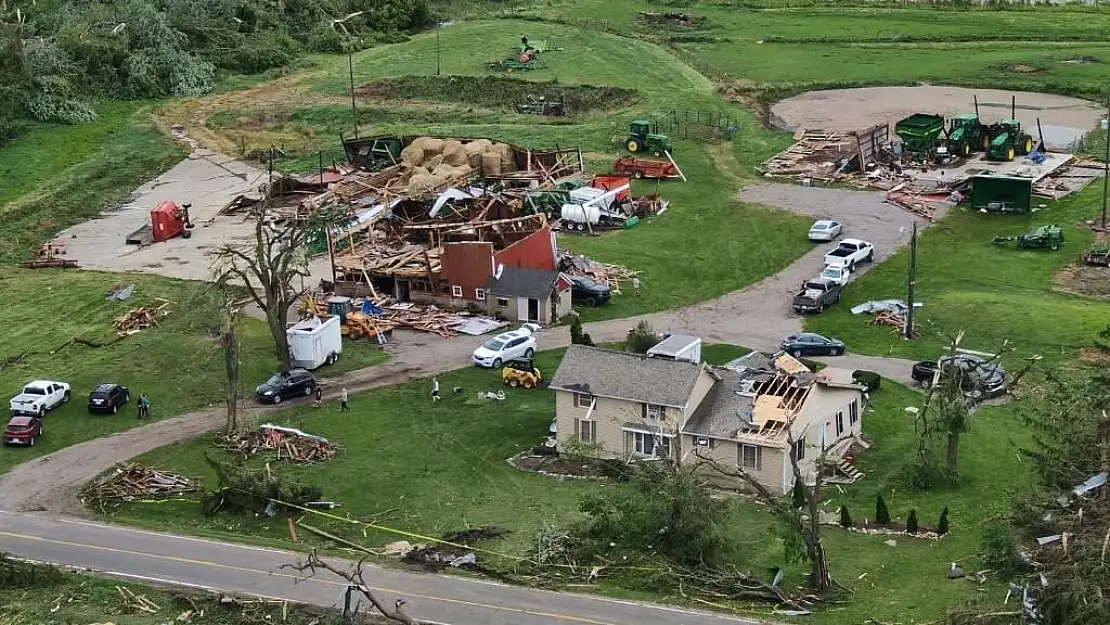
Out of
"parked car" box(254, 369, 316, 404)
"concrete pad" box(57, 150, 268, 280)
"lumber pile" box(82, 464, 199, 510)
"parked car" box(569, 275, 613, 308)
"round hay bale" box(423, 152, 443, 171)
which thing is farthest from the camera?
"round hay bale" box(423, 152, 443, 171)

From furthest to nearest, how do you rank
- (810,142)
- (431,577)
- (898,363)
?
(810,142)
(898,363)
(431,577)

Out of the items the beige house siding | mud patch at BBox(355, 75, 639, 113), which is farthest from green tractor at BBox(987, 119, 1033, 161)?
the beige house siding

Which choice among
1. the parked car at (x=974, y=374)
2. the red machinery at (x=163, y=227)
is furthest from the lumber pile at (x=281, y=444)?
the red machinery at (x=163, y=227)

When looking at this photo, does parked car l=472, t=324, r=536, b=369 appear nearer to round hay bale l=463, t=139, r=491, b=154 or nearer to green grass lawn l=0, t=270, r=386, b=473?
green grass lawn l=0, t=270, r=386, b=473

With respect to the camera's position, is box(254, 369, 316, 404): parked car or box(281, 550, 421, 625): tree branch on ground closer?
box(281, 550, 421, 625): tree branch on ground

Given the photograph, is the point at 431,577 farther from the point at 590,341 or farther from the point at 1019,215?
the point at 1019,215

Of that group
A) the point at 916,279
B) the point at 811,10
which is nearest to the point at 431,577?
the point at 916,279

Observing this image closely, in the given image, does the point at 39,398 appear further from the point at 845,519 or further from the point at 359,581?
the point at 845,519

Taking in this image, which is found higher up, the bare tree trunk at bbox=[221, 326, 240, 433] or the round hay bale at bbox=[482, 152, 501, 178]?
the bare tree trunk at bbox=[221, 326, 240, 433]
